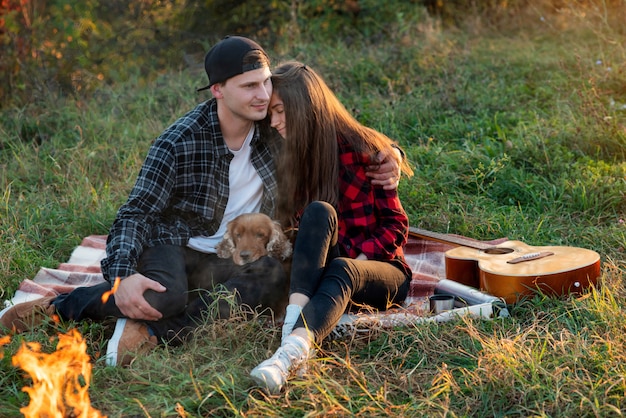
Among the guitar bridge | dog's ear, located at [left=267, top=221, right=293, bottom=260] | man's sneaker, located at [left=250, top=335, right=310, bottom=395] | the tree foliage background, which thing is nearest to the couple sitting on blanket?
dog's ear, located at [left=267, top=221, right=293, bottom=260]

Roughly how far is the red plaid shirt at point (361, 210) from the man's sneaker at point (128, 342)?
1.01 metres

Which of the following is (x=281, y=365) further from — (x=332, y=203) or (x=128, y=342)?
(x=332, y=203)

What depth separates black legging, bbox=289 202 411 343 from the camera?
3061 millimetres

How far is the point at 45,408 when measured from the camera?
2.46 m

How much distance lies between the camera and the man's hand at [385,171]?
3664mm

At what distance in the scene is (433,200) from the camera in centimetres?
512

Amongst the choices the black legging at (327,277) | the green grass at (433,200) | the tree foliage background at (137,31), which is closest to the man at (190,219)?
the green grass at (433,200)

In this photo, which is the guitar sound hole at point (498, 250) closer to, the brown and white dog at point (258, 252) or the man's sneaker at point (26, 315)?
the brown and white dog at point (258, 252)

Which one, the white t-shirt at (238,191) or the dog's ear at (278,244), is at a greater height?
the white t-shirt at (238,191)

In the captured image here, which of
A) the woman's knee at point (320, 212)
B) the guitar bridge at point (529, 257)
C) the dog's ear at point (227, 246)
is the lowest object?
the guitar bridge at point (529, 257)

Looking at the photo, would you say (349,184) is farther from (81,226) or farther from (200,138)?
(81,226)

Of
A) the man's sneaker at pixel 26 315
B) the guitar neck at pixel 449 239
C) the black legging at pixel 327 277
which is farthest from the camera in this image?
the guitar neck at pixel 449 239

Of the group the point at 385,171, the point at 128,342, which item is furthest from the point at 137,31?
the point at 128,342

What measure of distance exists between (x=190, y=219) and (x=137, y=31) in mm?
5200
